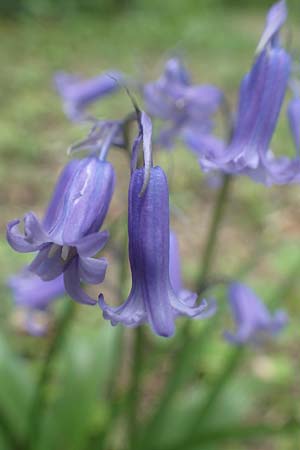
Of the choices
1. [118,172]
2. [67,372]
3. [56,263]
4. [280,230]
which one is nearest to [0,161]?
[118,172]

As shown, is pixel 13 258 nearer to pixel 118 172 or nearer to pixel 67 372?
pixel 67 372

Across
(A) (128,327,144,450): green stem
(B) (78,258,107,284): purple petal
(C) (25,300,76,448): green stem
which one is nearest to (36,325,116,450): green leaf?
(C) (25,300,76,448): green stem

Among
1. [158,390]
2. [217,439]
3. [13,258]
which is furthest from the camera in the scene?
[13,258]

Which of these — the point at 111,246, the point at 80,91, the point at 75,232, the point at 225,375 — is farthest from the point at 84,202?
the point at 80,91

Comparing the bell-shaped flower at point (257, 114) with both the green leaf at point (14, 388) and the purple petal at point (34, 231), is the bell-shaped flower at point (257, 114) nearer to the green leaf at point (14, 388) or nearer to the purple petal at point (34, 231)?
the purple petal at point (34, 231)

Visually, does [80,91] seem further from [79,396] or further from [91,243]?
[91,243]
